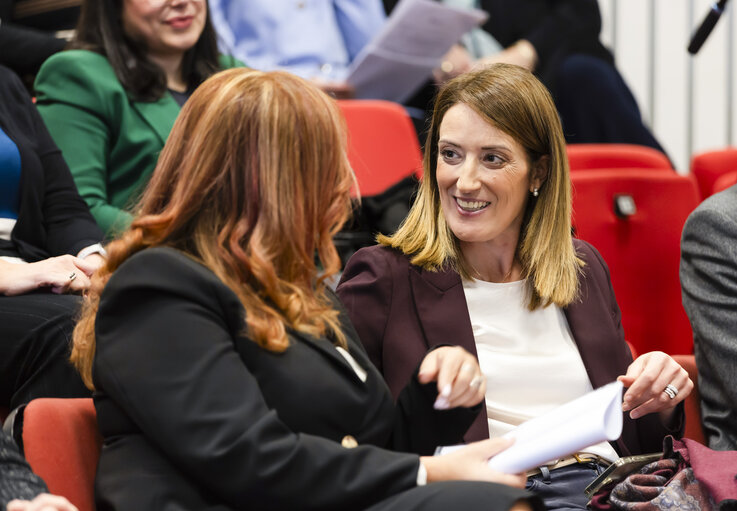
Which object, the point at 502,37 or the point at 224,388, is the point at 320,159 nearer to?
→ the point at 224,388

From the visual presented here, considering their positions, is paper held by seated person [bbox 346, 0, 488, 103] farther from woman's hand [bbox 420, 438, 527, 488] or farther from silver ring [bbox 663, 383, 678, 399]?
woman's hand [bbox 420, 438, 527, 488]

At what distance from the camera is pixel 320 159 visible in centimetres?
146

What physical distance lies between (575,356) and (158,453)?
2.97ft

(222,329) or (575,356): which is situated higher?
(222,329)

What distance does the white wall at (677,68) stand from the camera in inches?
198

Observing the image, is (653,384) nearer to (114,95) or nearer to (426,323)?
(426,323)

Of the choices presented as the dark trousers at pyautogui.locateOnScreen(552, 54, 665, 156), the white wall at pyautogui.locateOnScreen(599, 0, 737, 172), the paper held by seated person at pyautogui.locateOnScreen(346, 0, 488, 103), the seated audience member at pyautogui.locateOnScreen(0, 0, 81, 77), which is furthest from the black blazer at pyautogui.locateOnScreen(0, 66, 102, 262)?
the white wall at pyautogui.locateOnScreen(599, 0, 737, 172)

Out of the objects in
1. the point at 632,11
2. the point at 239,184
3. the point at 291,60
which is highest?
the point at 239,184

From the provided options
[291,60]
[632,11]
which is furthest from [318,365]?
[632,11]

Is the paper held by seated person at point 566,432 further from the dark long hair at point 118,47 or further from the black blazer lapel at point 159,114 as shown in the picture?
the dark long hair at point 118,47

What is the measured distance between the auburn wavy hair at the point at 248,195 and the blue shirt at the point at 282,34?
2.03 meters

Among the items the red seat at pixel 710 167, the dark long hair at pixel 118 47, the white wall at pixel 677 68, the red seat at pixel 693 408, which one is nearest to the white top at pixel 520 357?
the red seat at pixel 693 408

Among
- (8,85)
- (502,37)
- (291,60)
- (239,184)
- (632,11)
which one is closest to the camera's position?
(239,184)

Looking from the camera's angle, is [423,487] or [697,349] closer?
[423,487]
